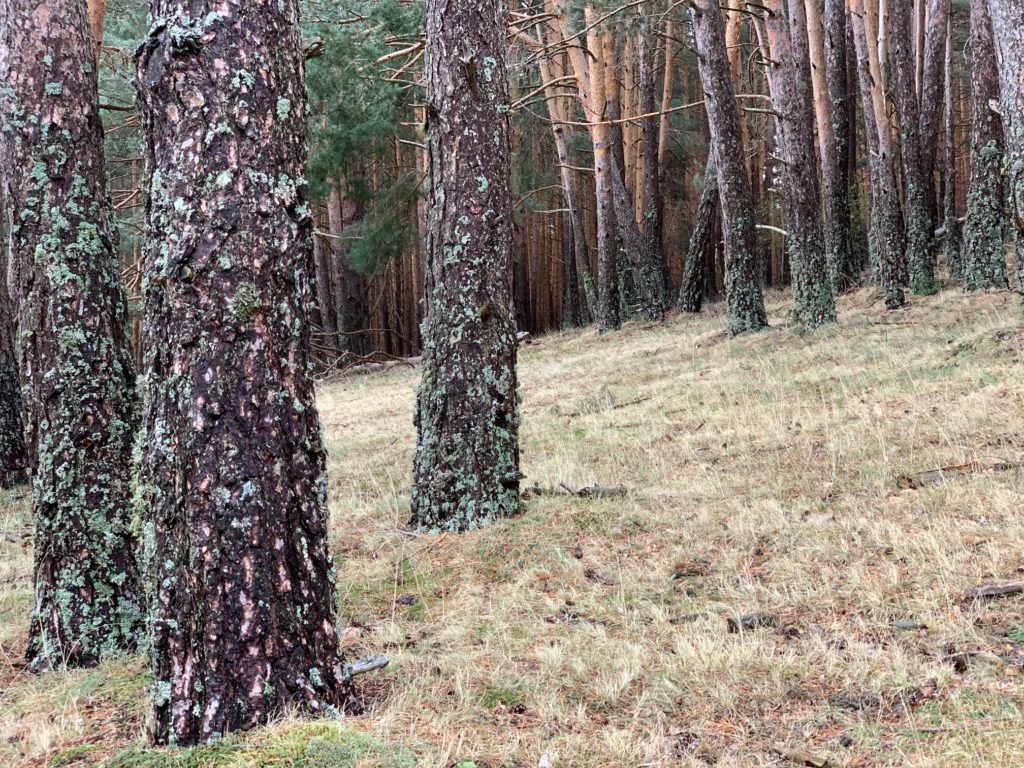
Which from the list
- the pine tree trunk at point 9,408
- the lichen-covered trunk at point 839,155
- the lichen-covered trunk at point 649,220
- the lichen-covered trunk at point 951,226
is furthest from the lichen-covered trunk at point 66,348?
the lichen-covered trunk at point 649,220

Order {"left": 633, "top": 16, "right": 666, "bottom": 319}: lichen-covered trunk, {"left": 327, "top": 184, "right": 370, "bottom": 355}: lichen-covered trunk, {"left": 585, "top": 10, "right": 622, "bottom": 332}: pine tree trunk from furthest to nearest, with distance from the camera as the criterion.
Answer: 1. {"left": 327, "top": 184, "right": 370, "bottom": 355}: lichen-covered trunk
2. {"left": 633, "top": 16, "right": 666, "bottom": 319}: lichen-covered trunk
3. {"left": 585, "top": 10, "right": 622, "bottom": 332}: pine tree trunk

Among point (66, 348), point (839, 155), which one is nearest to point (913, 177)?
point (839, 155)

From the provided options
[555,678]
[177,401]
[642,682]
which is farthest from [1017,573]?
[177,401]

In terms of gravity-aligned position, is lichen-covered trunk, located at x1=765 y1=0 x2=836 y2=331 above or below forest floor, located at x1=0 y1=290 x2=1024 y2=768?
above

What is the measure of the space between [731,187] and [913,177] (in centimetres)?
365

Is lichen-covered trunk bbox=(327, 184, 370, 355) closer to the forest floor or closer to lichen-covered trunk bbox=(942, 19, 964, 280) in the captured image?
lichen-covered trunk bbox=(942, 19, 964, 280)

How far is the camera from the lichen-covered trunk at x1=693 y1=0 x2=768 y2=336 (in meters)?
12.5

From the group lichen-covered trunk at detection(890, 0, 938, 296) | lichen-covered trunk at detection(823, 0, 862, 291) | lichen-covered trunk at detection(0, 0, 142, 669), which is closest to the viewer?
lichen-covered trunk at detection(0, 0, 142, 669)

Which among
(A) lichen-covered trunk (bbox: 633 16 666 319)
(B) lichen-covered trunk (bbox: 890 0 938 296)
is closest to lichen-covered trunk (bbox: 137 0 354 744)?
(B) lichen-covered trunk (bbox: 890 0 938 296)

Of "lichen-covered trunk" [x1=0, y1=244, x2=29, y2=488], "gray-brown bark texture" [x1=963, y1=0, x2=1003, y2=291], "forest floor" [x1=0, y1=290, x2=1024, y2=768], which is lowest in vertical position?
"forest floor" [x1=0, y1=290, x2=1024, y2=768]

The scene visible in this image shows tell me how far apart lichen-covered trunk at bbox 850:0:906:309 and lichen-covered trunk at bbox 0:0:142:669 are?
11.6 metres

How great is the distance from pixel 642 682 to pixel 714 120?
35.6 feet

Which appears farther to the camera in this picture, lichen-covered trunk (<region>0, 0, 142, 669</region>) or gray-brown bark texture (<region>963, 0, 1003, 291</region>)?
gray-brown bark texture (<region>963, 0, 1003, 291</region>)

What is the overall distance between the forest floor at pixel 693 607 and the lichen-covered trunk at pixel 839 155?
7.21 metres
